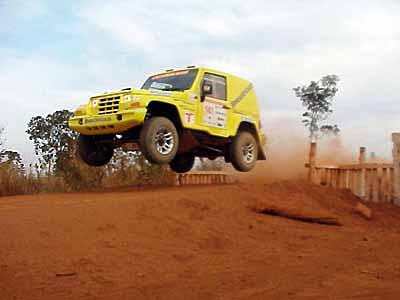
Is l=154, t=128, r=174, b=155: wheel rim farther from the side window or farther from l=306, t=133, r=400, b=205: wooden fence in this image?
l=306, t=133, r=400, b=205: wooden fence

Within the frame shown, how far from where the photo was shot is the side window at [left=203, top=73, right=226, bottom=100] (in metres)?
13.3

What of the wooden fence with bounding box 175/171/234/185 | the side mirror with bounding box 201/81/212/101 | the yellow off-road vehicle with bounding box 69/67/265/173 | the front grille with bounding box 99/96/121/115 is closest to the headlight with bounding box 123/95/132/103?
the yellow off-road vehicle with bounding box 69/67/265/173

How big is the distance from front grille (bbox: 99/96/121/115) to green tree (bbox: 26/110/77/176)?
3433 millimetres

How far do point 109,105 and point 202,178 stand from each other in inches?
243

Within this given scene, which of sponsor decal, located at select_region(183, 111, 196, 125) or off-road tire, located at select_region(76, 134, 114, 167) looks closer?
sponsor decal, located at select_region(183, 111, 196, 125)

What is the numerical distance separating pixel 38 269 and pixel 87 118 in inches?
227

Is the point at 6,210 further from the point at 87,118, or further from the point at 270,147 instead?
the point at 270,147

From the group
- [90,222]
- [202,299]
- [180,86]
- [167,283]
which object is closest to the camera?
[202,299]

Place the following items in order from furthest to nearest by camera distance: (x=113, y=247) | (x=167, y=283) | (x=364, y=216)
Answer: (x=364, y=216) → (x=113, y=247) → (x=167, y=283)

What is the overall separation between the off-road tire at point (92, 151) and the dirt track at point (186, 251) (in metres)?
2.68

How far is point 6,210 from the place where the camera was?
28.5 ft

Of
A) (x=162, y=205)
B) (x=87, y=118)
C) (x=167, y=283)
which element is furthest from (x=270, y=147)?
(x=167, y=283)

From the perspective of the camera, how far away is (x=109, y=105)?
38.2ft

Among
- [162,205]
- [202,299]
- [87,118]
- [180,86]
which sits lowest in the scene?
[202,299]
